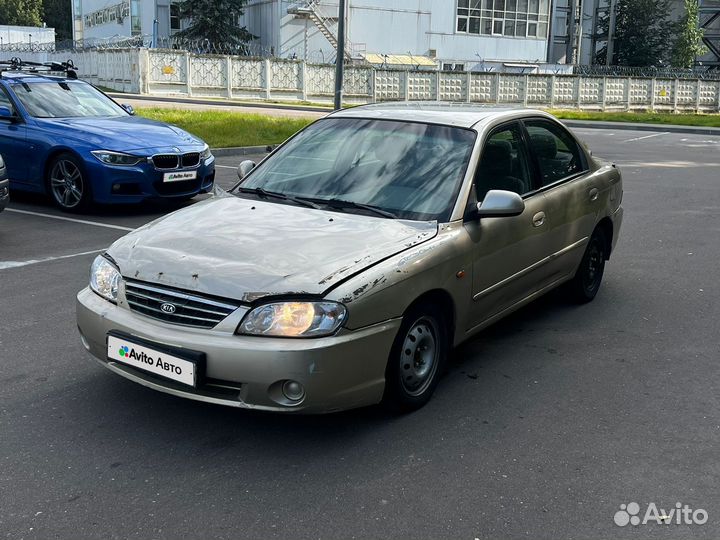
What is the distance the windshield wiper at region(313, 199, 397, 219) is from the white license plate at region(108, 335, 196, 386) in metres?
1.41

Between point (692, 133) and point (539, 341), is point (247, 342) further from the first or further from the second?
point (692, 133)

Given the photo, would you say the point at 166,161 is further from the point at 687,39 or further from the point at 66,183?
the point at 687,39

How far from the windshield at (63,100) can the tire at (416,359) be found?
756 centimetres

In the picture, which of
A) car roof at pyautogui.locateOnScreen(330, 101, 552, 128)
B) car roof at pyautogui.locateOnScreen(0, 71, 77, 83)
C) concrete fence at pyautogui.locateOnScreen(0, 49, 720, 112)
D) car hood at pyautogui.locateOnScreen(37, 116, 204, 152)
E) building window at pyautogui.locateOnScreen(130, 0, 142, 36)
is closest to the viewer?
car roof at pyautogui.locateOnScreen(330, 101, 552, 128)

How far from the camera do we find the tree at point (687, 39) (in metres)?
62.7

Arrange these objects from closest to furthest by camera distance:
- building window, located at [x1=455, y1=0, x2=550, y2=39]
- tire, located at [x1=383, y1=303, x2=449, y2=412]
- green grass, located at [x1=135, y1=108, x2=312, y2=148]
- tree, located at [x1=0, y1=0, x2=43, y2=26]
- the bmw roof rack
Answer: tire, located at [x1=383, y1=303, x2=449, y2=412], the bmw roof rack, green grass, located at [x1=135, y1=108, x2=312, y2=148], building window, located at [x1=455, y1=0, x2=550, y2=39], tree, located at [x1=0, y1=0, x2=43, y2=26]

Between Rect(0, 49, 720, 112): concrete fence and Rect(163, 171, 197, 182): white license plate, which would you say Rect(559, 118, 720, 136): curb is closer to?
Rect(0, 49, 720, 112): concrete fence

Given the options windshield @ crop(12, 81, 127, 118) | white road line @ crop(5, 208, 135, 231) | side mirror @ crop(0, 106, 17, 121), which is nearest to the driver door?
white road line @ crop(5, 208, 135, 231)

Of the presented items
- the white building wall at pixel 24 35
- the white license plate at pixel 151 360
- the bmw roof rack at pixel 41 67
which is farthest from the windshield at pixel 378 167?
the white building wall at pixel 24 35

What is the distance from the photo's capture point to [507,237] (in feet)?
16.6

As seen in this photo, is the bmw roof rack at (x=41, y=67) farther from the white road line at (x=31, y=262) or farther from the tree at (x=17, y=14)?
the tree at (x=17, y=14)

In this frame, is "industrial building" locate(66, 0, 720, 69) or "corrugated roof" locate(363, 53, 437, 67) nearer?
"industrial building" locate(66, 0, 720, 69)

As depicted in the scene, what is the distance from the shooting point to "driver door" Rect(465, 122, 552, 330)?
483cm

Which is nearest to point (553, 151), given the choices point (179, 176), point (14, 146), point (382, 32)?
point (179, 176)
